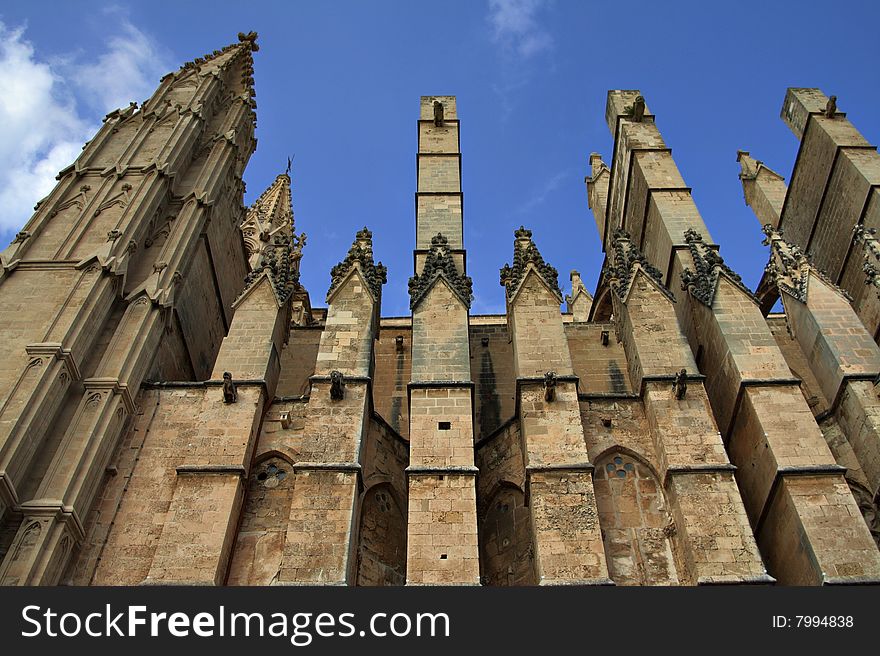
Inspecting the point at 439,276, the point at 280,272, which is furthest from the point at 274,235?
the point at 439,276

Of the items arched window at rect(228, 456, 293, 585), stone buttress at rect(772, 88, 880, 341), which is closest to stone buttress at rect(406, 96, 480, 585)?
arched window at rect(228, 456, 293, 585)

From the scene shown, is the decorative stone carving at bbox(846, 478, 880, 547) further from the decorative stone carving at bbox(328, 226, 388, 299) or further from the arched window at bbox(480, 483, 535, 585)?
the decorative stone carving at bbox(328, 226, 388, 299)

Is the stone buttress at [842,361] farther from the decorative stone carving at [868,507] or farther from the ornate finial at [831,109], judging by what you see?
the ornate finial at [831,109]

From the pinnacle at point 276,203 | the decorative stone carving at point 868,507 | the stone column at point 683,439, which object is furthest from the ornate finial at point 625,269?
the pinnacle at point 276,203

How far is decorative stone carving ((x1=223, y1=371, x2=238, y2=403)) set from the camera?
1112 cm

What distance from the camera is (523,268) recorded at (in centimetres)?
1376

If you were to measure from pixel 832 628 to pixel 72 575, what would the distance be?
26.8 feet

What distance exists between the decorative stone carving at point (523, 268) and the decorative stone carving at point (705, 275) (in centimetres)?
224

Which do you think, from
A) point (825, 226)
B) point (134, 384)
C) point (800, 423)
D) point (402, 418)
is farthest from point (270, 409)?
point (825, 226)

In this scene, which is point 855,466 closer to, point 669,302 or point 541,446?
point 669,302

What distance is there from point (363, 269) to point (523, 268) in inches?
107

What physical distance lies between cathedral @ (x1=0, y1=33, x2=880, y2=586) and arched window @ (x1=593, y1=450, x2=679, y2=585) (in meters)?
0.03

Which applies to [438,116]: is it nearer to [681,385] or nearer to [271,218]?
[271,218]

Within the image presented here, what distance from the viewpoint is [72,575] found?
31.4 ft
